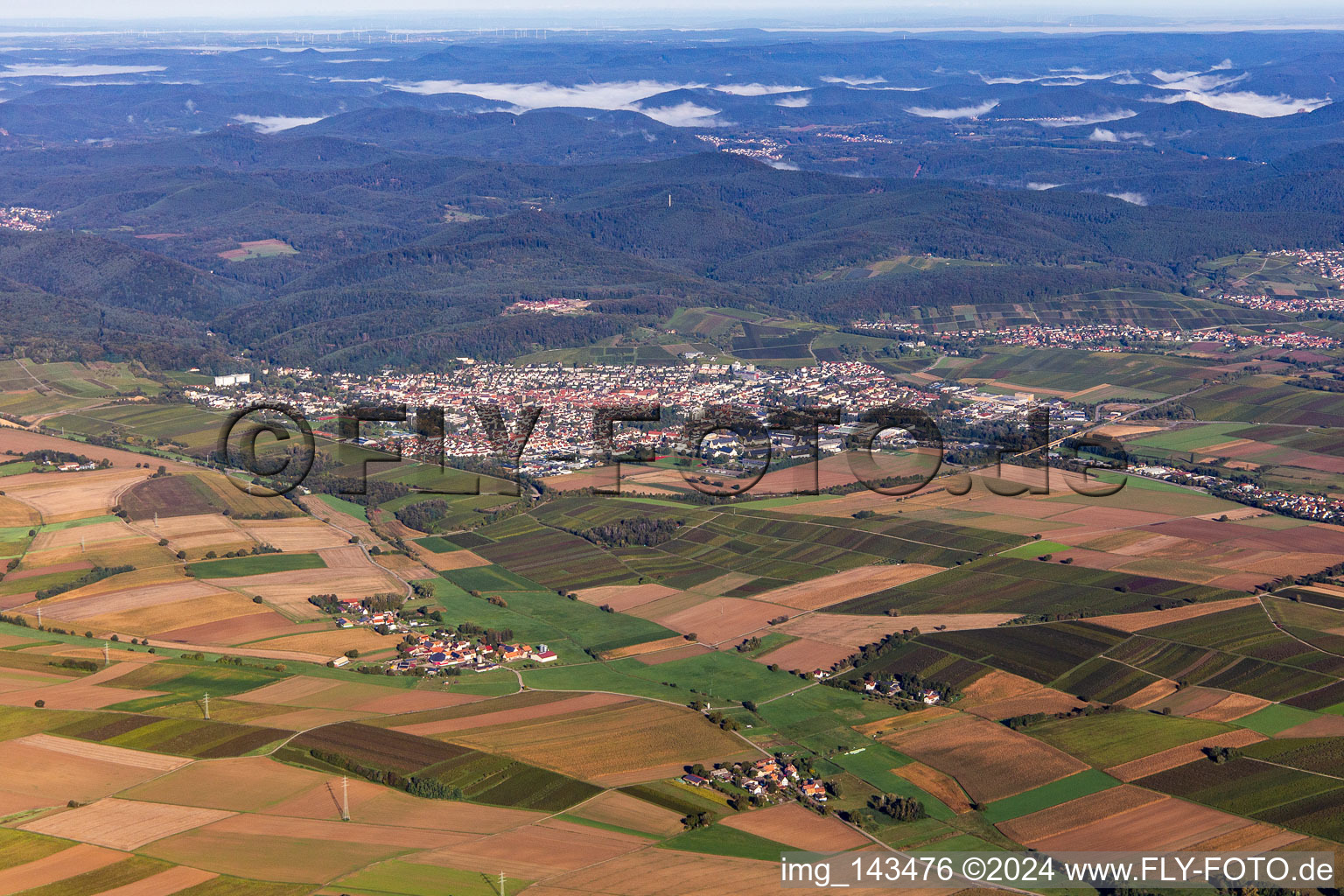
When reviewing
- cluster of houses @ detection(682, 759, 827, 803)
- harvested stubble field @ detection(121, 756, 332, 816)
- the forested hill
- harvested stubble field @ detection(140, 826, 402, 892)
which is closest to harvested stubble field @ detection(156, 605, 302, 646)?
harvested stubble field @ detection(121, 756, 332, 816)

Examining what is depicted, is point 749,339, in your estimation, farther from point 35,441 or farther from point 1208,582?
point 1208,582

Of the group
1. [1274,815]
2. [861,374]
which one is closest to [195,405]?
[861,374]

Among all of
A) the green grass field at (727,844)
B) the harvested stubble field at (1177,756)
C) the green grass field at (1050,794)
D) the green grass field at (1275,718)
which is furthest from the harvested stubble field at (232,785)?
the green grass field at (1275,718)

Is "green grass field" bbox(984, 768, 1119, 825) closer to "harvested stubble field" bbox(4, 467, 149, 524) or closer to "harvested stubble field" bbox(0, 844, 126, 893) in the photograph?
"harvested stubble field" bbox(0, 844, 126, 893)

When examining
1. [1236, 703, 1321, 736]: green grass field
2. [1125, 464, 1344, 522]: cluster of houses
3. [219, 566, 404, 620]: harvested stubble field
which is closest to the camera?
[1236, 703, 1321, 736]: green grass field

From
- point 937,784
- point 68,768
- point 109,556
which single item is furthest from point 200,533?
point 937,784

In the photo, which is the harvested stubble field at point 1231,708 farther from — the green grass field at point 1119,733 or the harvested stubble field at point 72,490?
the harvested stubble field at point 72,490
